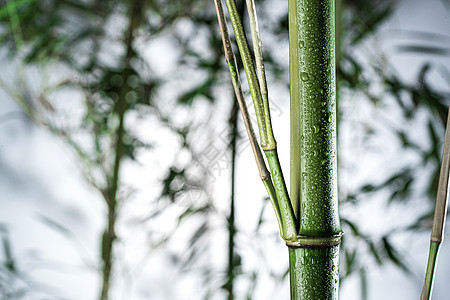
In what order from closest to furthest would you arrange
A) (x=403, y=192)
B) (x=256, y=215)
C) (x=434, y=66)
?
(x=403, y=192) < (x=434, y=66) < (x=256, y=215)

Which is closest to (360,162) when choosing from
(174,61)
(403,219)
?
(403,219)

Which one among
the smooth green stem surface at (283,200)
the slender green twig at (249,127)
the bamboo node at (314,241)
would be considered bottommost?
the bamboo node at (314,241)

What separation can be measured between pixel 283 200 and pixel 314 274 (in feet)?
0.14

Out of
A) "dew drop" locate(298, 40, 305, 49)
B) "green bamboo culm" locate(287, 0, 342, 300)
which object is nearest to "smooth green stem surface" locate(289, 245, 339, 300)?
"green bamboo culm" locate(287, 0, 342, 300)

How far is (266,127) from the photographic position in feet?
0.77

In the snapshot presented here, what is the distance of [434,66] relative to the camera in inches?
42.8

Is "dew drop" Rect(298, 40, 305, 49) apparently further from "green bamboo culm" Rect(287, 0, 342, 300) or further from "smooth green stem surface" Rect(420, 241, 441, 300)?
"smooth green stem surface" Rect(420, 241, 441, 300)

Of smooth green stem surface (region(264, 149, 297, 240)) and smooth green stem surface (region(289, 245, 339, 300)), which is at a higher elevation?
smooth green stem surface (region(264, 149, 297, 240))

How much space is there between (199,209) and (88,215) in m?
0.52

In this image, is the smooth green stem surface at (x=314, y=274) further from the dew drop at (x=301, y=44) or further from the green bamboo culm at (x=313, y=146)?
the dew drop at (x=301, y=44)

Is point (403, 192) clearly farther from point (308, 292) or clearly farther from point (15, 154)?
point (15, 154)

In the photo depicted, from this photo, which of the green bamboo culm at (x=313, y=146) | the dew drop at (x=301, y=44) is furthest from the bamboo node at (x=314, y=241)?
the dew drop at (x=301, y=44)

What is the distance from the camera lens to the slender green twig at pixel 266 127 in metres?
0.22

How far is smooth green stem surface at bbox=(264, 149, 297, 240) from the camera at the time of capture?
219mm
